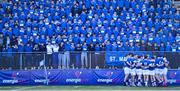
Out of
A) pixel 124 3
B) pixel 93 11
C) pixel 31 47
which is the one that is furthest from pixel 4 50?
pixel 124 3

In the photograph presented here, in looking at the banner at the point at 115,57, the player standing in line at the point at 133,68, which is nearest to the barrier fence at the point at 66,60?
the banner at the point at 115,57

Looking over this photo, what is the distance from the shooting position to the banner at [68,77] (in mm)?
28078

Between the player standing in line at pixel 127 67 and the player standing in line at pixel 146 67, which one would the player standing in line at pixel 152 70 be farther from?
the player standing in line at pixel 127 67

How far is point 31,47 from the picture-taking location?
96.7 ft

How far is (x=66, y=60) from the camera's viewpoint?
90.7ft

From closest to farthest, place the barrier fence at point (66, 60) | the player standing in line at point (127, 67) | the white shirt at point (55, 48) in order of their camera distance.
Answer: the barrier fence at point (66, 60) < the player standing in line at point (127, 67) < the white shirt at point (55, 48)

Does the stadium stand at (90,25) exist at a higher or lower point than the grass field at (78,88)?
higher

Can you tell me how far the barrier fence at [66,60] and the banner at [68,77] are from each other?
15.4 inches

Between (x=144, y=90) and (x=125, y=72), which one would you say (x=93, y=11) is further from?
(x=144, y=90)

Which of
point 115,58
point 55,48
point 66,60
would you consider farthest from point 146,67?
point 55,48

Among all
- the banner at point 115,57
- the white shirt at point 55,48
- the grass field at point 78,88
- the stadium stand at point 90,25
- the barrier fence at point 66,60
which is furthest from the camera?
the stadium stand at point 90,25

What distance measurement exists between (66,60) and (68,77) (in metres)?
1.34

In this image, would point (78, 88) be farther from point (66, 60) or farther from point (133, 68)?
point (133, 68)

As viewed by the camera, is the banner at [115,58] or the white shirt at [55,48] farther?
the white shirt at [55,48]
